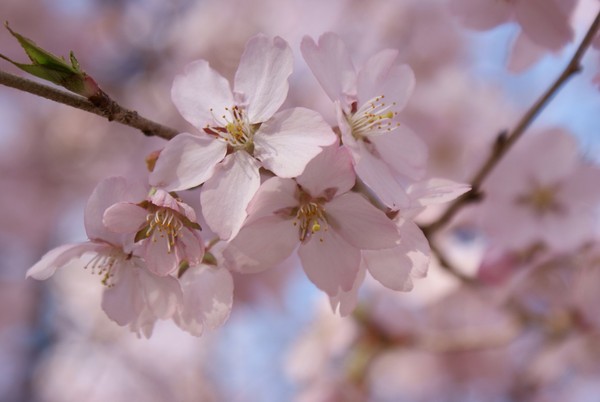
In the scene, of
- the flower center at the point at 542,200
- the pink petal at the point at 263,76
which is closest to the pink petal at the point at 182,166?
the pink petal at the point at 263,76

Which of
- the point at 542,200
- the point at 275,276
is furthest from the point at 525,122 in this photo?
the point at 275,276

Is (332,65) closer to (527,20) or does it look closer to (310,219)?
(310,219)

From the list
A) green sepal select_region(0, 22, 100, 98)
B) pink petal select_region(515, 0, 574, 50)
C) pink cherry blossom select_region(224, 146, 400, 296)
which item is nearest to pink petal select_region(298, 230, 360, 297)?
pink cherry blossom select_region(224, 146, 400, 296)

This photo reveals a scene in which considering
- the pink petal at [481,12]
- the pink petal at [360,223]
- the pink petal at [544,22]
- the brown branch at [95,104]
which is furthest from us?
the pink petal at [481,12]

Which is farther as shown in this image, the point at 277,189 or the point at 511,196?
the point at 511,196

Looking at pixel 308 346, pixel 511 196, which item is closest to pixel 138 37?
pixel 308 346

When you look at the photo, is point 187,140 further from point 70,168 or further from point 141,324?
point 70,168

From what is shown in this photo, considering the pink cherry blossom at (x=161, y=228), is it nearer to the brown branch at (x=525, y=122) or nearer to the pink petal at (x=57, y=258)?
the pink petal at (x=57, y=258)
